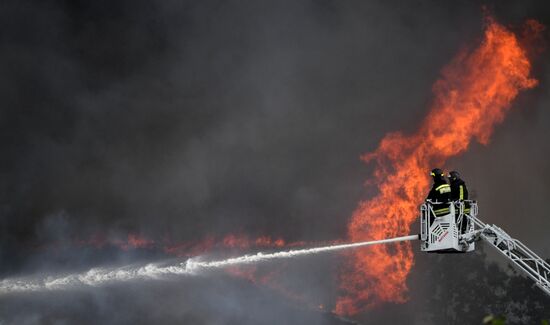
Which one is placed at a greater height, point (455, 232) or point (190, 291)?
point (190, 291)

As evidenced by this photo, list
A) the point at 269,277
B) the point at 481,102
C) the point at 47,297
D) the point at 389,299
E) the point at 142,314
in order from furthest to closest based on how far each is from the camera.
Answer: the point at 389,299
the point at 269,277
the point at 142,314
the point at 481,102
the point at 47,297

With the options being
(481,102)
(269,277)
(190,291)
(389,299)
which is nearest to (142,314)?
(190,291)

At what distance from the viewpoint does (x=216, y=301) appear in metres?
38.0

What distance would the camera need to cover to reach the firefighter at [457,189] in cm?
1686

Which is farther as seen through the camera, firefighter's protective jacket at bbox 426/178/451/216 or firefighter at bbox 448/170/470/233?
firefighter's protective jacket at bbox 426/178/451/216

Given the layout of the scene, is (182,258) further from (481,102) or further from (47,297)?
(481,102)

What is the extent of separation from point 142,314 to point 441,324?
925 inches

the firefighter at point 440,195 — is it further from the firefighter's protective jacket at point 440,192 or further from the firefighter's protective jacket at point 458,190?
the firefighter's protective jacket at point 458,190

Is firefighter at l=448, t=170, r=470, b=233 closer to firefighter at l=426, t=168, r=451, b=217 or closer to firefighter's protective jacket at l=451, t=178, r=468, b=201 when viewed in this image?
firefighter's protective jacket at l=451, t=178, r=468, b=201

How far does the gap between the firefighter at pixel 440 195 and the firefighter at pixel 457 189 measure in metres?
0.14

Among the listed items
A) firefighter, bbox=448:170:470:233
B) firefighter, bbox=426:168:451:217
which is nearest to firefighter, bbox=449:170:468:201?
firefighter, bbox=448:170:470:233

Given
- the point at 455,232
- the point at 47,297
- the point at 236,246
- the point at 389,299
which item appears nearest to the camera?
the point at 455,232

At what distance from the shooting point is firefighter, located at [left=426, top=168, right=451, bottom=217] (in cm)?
1698

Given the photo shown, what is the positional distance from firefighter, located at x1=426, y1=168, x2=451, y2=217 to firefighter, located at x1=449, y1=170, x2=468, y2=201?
5.4 inches
